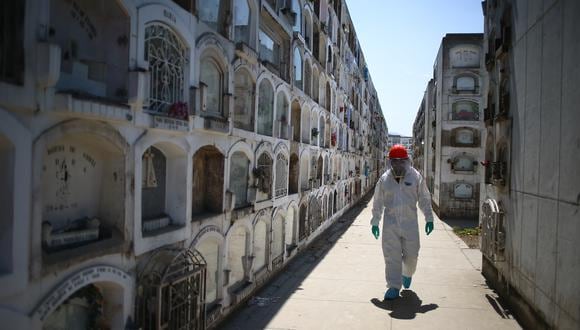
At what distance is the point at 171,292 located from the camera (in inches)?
173

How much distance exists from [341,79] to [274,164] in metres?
10.4

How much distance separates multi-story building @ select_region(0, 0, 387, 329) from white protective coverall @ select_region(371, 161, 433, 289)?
85.0 inches

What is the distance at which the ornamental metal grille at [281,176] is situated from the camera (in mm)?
9039

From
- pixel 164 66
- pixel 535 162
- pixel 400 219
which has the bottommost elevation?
pixel 400 219

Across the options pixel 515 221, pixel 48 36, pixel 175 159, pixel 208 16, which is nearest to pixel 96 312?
pixel 175 159

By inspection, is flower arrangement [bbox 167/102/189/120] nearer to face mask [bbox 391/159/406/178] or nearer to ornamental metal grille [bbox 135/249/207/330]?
ornamental metal grille [bbox 135/249/207/330]

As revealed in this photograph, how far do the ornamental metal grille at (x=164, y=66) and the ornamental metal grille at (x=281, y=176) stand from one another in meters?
4.15

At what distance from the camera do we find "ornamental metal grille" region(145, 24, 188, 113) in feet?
14.6

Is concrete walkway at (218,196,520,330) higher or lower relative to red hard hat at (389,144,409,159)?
lower

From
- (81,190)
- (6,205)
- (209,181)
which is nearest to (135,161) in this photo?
(81,190)

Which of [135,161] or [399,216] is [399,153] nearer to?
[399,216]

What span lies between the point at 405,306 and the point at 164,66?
5.00 m

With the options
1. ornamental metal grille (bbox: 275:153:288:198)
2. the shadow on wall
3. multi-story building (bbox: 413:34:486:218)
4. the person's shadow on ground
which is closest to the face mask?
the person's shadow on ground

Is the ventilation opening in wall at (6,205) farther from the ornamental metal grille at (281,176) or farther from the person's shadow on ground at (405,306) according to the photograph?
the ornamental metal grille at (281,176)
